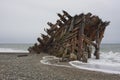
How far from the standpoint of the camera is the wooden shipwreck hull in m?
20.6

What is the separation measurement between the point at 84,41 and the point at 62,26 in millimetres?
3287

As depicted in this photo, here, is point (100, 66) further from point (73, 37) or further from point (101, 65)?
point (73, 37)

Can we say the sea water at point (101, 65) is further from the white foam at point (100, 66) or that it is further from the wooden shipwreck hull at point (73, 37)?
the wooden shipwreck hull at point (73, 37)

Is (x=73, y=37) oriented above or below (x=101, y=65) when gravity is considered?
above

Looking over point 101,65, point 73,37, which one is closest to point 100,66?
point 101,65

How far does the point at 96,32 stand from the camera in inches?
953

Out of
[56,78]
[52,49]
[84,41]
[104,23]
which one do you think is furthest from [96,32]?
[56,78]

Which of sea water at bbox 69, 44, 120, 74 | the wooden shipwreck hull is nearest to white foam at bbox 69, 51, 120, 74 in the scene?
sea water at bbox 69, 44, 120, 74

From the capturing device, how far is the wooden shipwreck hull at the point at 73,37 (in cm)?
2058

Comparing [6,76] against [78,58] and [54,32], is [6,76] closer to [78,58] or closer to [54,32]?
[78,58]

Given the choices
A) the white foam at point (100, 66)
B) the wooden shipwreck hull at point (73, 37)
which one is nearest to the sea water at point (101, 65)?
the white foam at point (100, 66)

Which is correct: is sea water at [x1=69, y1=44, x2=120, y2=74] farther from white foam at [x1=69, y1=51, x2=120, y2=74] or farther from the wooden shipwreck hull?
the wooden shipwreck hull

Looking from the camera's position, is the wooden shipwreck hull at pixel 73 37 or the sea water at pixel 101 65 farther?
the wooden shipwreck hull at pixel 73 37

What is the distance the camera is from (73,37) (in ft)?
68.9
